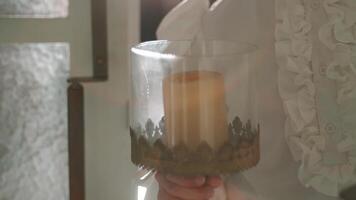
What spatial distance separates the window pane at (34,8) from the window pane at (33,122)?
60 millimetres

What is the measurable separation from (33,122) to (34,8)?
229 mm

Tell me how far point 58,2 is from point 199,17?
34 centimetres

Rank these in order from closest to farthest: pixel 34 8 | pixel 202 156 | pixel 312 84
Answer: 1. pixel 202 156
2. pixel 312 84
3. pixel 34 8

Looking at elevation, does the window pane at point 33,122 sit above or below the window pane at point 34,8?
below

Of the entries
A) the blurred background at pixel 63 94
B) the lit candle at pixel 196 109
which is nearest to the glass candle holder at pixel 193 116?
the lit candle at pixel 196 109

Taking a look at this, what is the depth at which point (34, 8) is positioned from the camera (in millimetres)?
1133

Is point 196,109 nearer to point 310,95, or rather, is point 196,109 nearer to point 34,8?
point 310,95

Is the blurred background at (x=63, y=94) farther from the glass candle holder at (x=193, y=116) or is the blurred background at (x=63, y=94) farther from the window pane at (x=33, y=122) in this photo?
the glass candle holder at (x=193, y=116)

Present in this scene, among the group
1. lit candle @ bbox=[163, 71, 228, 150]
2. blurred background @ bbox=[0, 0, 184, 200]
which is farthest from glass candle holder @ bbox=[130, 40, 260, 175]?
blurred background @ bbox=[0, 0, 184, 200]

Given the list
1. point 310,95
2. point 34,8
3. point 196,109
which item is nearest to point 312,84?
point 310,95

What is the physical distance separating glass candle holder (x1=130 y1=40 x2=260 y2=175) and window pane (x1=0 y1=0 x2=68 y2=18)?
1.49 ft

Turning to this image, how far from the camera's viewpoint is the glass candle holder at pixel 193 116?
2.10ft

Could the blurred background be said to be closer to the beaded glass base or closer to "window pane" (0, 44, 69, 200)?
"window pane" (0, 44, 69, 200)

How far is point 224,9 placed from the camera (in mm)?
881
